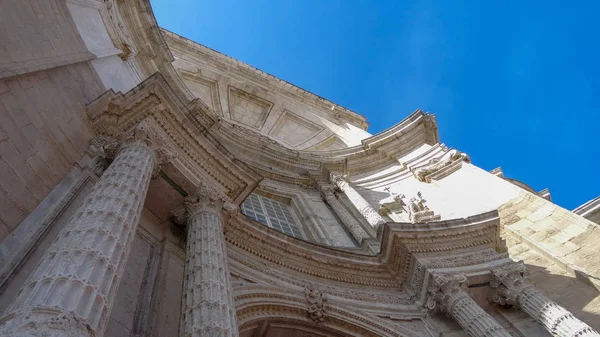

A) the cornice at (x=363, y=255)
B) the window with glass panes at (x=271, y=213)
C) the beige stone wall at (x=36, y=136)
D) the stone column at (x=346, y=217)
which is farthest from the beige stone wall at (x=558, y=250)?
the beige stone wall at (x=36, y=136)

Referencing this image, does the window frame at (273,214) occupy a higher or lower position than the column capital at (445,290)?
higher

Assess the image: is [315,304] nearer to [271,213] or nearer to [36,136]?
[36,136]

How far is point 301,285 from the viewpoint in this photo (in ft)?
38.3

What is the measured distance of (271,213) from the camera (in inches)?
695

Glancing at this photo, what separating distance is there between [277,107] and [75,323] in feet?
93.1

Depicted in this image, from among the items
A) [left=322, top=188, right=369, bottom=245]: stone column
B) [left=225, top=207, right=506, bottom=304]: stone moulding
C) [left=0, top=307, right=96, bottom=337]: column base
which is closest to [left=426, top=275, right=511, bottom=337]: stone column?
[left=225, top=207, right=506, bottom=304]: stone moulding

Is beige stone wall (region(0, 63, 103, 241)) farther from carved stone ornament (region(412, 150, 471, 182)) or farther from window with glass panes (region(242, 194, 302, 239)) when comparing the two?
carved stone ornament (region(412, 150, 471, 182))

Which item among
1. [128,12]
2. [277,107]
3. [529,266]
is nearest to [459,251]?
[529,266]

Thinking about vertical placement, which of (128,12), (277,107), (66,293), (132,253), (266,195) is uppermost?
(277,107)

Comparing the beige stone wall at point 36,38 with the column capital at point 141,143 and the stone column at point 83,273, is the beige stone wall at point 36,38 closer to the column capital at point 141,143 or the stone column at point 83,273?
the column capital at point 141,143

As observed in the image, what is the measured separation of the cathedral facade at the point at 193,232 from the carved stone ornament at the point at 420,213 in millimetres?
72

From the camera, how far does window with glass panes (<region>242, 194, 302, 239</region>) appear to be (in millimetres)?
16344

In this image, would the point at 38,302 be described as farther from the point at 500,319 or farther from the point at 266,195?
the point at 266,195

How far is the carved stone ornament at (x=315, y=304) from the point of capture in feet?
35.4
